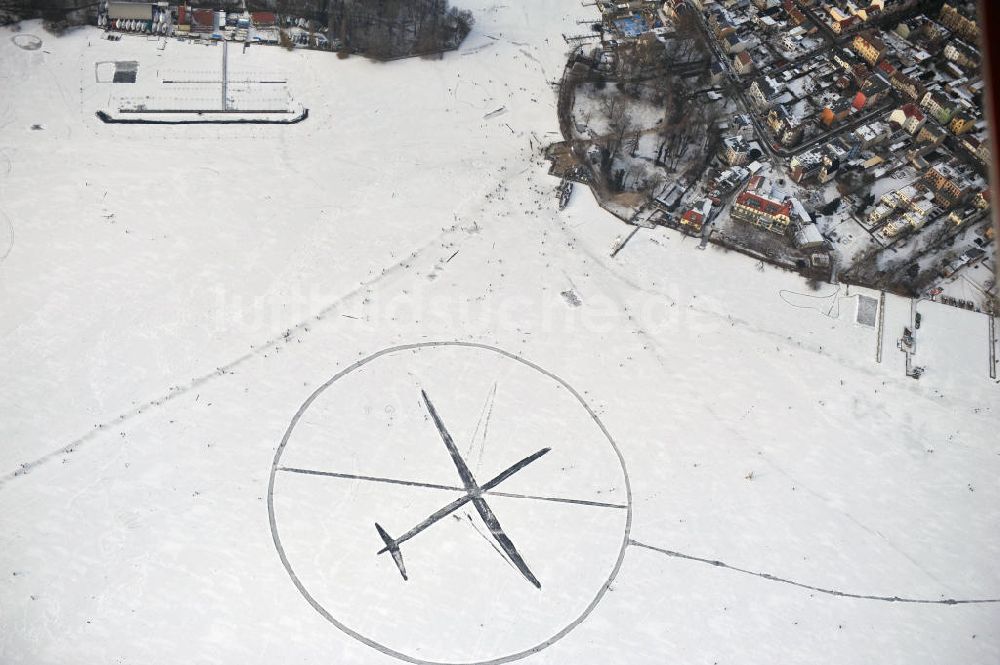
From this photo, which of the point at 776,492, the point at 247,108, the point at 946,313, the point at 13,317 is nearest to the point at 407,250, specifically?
the point at 247,108

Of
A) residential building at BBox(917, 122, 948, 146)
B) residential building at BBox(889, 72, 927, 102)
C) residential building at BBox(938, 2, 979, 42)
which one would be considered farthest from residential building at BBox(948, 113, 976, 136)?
residential building at BBox(938, 2, 979, 42)

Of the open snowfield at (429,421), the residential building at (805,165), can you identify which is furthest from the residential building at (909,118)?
the open snowfield at (429,421)

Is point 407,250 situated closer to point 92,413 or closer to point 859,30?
point 92,413

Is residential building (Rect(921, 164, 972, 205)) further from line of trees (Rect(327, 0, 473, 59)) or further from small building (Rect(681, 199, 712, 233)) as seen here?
line of trees (Rect(327, 0, 473, 59))

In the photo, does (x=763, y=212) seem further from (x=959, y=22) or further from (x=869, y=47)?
(x=959, y=22)

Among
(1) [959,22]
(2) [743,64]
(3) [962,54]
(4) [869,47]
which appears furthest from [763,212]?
(1) [959,22]

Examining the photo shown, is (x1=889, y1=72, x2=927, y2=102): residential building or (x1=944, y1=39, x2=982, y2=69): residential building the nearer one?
(x1=889, y1=72, x2=927, y2=102): residential building

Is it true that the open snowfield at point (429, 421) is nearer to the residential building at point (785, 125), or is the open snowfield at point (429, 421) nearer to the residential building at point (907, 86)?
the residential building at point (785, 125)

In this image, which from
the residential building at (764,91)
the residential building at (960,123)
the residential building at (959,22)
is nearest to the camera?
the residential building at (960,123)
